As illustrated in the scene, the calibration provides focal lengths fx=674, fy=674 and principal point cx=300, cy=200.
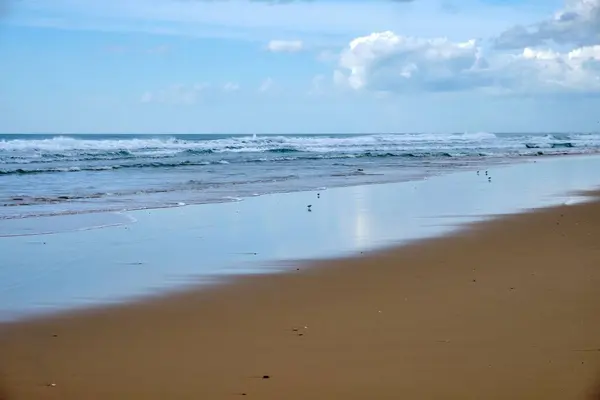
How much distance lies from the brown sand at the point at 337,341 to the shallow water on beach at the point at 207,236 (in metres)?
0.93

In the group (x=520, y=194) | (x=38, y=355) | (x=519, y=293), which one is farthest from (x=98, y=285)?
(x=520, y=194)

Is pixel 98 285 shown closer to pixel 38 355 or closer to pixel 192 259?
pixel 192 259

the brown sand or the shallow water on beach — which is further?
the shallow water on beach

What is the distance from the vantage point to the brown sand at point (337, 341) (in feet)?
14.7

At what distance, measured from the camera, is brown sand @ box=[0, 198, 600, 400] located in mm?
4488

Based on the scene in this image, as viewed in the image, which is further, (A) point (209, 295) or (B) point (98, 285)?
(B) point (98, 285)

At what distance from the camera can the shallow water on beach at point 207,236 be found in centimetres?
757

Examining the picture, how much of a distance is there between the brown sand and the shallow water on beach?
36.5 inches

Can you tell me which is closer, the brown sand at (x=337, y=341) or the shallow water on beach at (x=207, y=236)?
the brown sand at (x=337, y=341)

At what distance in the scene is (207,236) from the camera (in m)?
10.9

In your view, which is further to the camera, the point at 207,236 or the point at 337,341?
the point at 207,236

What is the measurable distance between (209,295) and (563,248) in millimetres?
5231

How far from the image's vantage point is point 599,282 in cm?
720

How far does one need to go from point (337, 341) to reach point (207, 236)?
5873 mm
